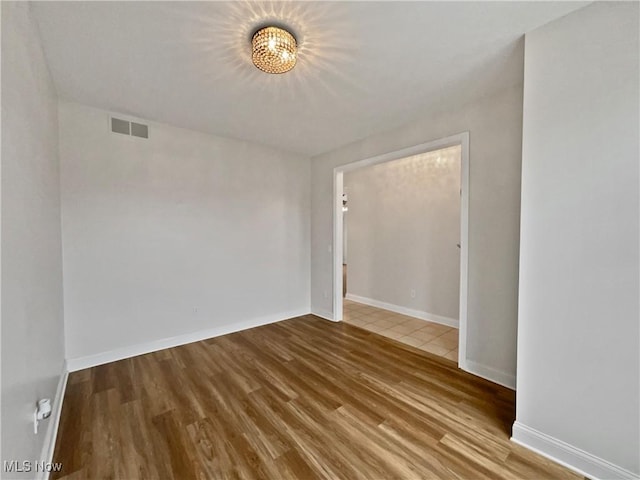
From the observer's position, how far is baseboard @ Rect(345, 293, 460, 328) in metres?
3.88

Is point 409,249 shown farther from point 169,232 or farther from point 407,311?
point 169,232

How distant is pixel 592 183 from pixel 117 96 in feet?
11.8

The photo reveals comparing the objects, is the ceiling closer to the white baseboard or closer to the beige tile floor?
the white baseboard

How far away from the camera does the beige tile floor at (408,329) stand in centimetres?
316

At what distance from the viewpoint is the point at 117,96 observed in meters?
2.43

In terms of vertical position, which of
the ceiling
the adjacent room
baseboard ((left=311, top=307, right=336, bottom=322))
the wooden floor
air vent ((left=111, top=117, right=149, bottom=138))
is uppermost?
the ceiling

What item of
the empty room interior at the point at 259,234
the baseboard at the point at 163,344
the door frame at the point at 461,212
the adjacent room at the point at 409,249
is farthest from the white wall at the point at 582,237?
the baseboard at the point at 163,344

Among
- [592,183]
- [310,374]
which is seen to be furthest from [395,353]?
[592,183]

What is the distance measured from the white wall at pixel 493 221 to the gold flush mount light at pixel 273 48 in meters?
1.72

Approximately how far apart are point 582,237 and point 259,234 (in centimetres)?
334

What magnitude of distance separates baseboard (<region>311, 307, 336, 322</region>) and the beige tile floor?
0.23m

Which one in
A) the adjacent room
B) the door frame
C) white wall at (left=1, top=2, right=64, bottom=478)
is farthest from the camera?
the adjacent room

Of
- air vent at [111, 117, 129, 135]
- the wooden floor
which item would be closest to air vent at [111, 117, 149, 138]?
air vent at [111, 117, 129, 135]

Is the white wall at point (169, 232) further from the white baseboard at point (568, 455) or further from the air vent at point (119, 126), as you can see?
the white baseboard at point (568, 455)
